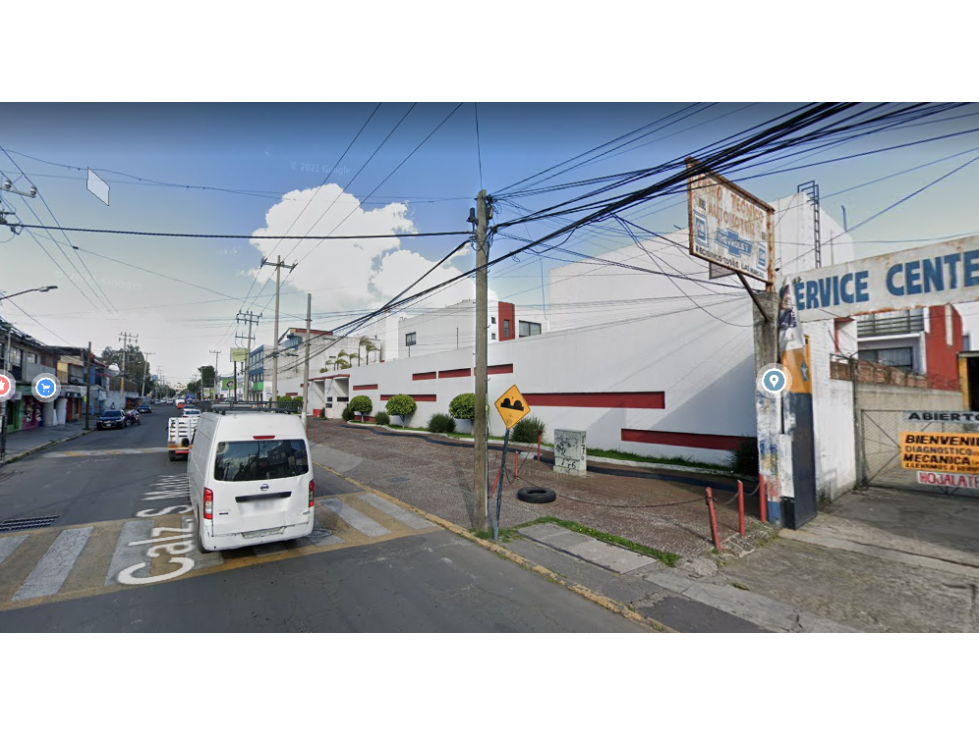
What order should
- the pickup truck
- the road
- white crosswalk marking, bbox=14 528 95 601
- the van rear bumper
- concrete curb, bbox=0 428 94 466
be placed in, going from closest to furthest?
1. the road
2. white crosswalk marking, bbox=14 528 95 601
3. the van rear bumper
4. the pickup truck
5. concrete curb, bbox=0 428 94 466

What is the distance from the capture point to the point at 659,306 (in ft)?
80.3

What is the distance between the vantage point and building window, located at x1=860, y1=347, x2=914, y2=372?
78.1 feet

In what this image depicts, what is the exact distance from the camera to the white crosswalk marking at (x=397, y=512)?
8823 mm

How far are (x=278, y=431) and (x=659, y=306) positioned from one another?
2225 centimetres

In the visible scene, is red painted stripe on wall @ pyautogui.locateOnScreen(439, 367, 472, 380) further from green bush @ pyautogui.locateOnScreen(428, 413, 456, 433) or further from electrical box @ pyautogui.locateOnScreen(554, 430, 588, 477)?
electrical box @ pyautogui.locateOnScreen(554, 430, 588, 477)

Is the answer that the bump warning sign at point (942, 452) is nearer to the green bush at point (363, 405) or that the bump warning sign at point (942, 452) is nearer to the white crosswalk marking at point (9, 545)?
the white crosswalk marking at point (9, 545)

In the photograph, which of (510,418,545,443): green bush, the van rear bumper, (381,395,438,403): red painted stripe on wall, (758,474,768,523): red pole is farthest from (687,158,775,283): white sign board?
(381,395,438,403): red painted stripe on wall

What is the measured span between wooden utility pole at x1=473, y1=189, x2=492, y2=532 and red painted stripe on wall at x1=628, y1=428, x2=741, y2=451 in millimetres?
9516

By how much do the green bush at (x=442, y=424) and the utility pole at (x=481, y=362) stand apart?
17381mm

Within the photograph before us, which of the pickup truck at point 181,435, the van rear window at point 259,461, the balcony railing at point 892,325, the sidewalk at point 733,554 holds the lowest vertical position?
the sidewalk at point 733,554

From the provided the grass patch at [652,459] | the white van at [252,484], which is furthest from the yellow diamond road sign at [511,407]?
the grass patch at [652,459]
